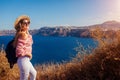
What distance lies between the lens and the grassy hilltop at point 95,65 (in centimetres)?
889

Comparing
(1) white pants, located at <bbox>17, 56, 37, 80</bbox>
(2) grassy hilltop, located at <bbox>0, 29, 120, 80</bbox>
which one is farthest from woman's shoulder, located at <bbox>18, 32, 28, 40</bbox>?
(2) grassy hilltop, located at <bbox>0, 29, 120, 80</bbox>

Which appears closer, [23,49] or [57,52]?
[23,49]

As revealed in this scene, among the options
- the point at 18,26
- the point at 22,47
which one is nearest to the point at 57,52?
the point at 18,26

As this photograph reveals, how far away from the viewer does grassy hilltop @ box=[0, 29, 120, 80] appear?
29.2ft

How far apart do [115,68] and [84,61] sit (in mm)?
1309

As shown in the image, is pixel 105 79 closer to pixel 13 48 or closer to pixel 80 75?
pixel 80 75

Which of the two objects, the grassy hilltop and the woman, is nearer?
the woman

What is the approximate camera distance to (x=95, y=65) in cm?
929

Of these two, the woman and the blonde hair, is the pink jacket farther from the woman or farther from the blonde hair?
the blonde hair

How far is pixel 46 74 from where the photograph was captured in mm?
11203

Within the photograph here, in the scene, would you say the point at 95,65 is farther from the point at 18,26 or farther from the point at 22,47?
the point at 18,26

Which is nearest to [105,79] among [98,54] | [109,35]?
[98,54]

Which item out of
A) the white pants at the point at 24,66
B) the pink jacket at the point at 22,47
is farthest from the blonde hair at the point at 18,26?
the white pants at the point at 24,66

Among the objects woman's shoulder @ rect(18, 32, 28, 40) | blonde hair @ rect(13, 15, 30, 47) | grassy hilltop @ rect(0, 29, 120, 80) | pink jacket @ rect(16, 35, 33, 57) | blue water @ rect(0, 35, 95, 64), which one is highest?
blonde hair @ rect(13, 15, 30, 47)
